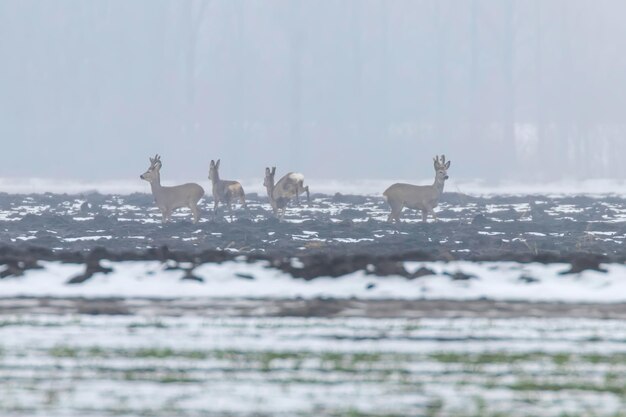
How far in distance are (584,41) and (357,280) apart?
109m

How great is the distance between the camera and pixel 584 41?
12125 centimetres

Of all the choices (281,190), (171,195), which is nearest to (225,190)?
(281,190)

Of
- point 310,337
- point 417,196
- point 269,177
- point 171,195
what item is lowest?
point 310,337

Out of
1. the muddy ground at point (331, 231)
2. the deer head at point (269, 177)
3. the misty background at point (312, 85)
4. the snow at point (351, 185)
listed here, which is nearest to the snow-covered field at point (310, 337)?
the muddy ground at point (331, 231)

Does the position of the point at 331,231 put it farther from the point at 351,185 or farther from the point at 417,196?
the point at 351,185

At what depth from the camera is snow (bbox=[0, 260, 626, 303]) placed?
1486 centimetres

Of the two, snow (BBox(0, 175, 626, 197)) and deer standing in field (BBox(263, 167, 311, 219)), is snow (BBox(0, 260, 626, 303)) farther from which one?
snow (BBox(0, 175, 626, 197))

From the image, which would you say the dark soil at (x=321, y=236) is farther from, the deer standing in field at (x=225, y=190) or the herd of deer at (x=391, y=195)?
the deer standing in field at (x=225, y=190)

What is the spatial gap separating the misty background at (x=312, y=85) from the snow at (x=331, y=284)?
257 ft

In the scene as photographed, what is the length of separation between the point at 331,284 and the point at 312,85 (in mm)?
103552

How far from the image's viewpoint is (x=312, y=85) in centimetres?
11825

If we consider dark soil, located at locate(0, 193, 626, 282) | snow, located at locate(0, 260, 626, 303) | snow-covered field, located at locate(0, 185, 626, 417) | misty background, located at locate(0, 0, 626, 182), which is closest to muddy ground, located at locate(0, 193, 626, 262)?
dark soil, located at locate(0, 193, 626, 282)

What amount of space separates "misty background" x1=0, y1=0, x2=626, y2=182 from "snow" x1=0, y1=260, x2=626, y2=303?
7845 cm

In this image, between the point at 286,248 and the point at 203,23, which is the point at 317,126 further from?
the point at 286,248
